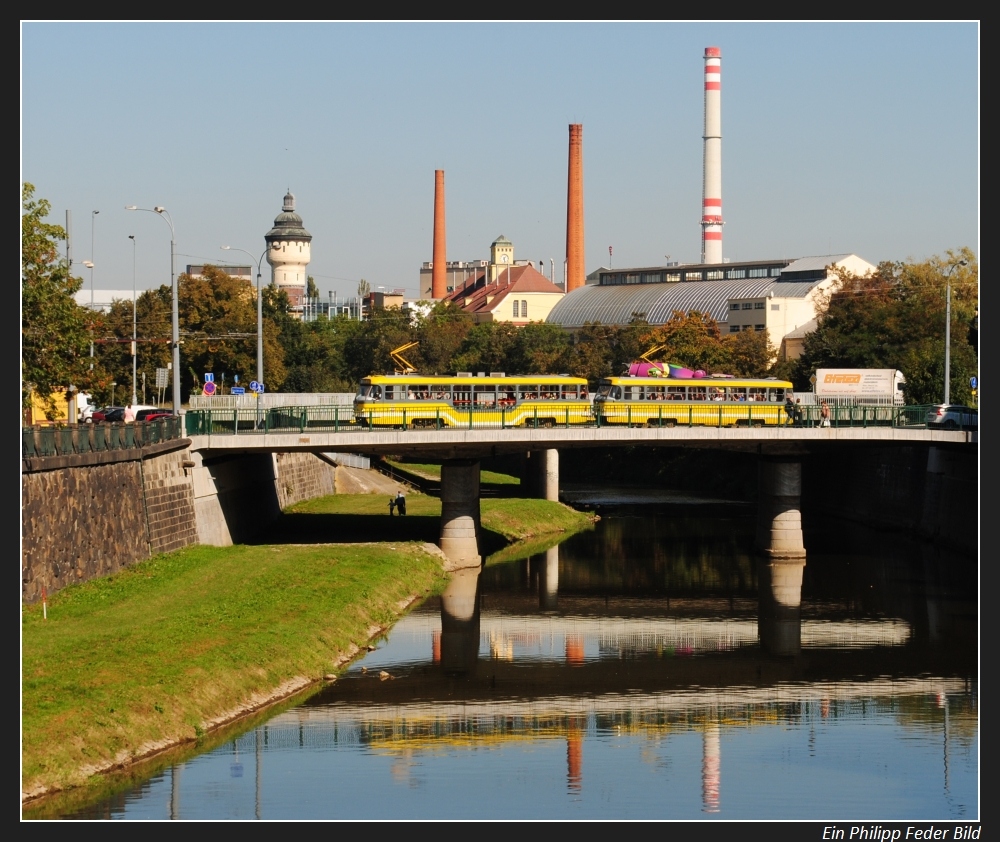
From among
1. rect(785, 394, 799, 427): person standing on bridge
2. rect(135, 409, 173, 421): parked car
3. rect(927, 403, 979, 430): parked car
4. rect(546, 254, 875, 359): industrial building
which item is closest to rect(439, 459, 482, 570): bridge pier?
rect(785, 394, 799, 427): person standing on bridge

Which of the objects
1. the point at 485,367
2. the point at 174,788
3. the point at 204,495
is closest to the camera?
the point at 174,788

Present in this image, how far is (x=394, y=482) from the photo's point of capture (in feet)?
309

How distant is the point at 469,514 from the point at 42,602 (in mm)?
26702

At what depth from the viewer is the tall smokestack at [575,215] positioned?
587 ft

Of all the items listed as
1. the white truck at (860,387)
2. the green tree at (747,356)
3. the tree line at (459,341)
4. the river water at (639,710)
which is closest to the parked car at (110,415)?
the tree line at (459,341)

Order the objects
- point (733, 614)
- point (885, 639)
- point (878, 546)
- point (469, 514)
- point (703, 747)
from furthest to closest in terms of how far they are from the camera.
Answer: point (878, 546) → point (469, 514) → point (733, 614) → point (885, 639) → point (703, 747)

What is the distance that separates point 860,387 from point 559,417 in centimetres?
2290

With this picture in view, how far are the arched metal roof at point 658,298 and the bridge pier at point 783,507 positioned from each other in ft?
271

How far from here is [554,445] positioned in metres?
66.1

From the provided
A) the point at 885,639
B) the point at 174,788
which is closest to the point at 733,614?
the point at 885,639

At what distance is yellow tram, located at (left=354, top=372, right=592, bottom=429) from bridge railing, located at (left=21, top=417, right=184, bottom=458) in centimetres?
1137

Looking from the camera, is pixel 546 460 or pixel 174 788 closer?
pixel 174 788

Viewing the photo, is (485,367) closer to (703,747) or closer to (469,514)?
(469,514)

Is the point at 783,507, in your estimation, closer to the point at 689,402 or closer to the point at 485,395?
the point at 689,402
